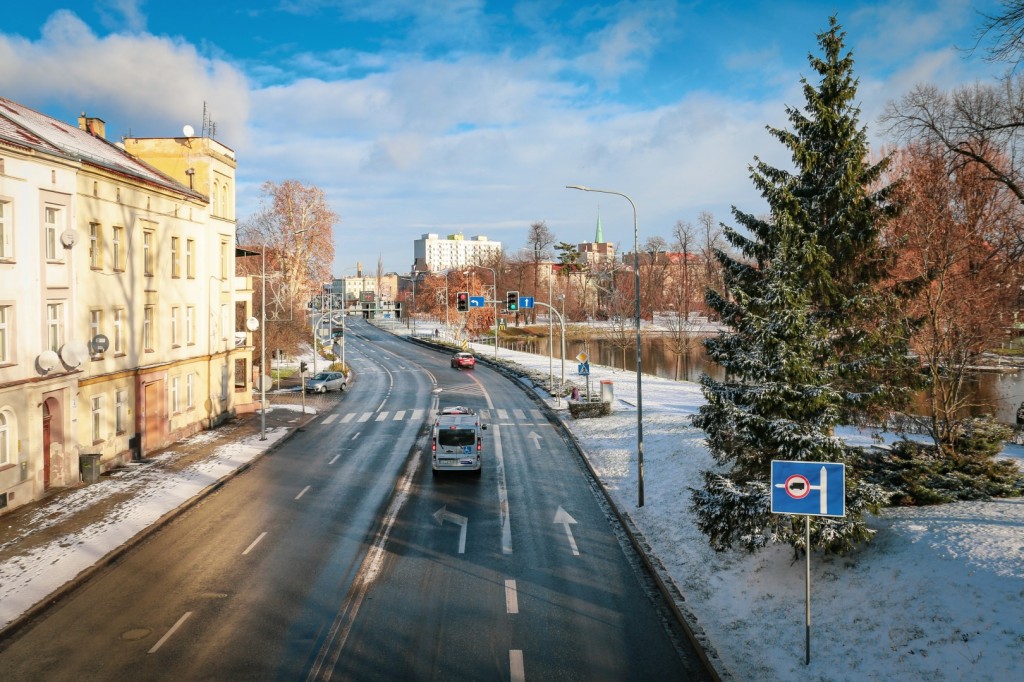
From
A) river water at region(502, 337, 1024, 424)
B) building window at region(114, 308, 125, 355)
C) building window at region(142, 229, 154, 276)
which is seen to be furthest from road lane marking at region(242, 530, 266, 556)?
building window at region(142, 229, 154, 276)

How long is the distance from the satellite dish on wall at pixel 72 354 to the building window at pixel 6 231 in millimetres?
3098

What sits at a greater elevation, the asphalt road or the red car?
the red car

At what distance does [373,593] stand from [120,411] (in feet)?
55.2

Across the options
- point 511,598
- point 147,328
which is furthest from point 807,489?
point 147,328

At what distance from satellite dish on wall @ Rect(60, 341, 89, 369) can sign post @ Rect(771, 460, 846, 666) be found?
67.9ft

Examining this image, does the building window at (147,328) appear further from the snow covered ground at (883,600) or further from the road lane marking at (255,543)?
the snow covered ground at (883,600)

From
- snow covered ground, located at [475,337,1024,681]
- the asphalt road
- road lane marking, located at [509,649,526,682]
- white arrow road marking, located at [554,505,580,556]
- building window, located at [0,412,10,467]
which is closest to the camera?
snow covered ground, located at [475,337,1024,681]

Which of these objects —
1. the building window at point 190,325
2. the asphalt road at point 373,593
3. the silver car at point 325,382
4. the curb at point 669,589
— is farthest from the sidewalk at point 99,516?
the silver car at point 325,382

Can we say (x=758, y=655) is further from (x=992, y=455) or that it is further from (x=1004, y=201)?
A: (x=1004, y=201)

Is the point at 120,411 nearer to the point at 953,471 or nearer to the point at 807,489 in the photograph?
the point at 807,489

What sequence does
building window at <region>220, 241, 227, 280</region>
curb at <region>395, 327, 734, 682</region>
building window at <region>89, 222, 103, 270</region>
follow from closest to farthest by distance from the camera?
1. curb at <region>395, 327, 734, 682</region>
2. building window at <region>89, 222, 103, 270</region>
3. building window at <region>220, 241, 227, 280</region>

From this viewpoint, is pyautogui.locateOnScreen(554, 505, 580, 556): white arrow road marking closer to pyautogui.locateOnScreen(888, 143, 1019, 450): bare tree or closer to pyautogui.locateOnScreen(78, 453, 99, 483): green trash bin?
pyautogui.locateOnScreen(888, 143, 1019, 450): bare tree

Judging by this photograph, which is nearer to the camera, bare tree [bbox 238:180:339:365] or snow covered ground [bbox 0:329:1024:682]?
snow covered ground [bbox 0:329:1024:682]

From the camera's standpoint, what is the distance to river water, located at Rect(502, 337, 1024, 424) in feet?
121
